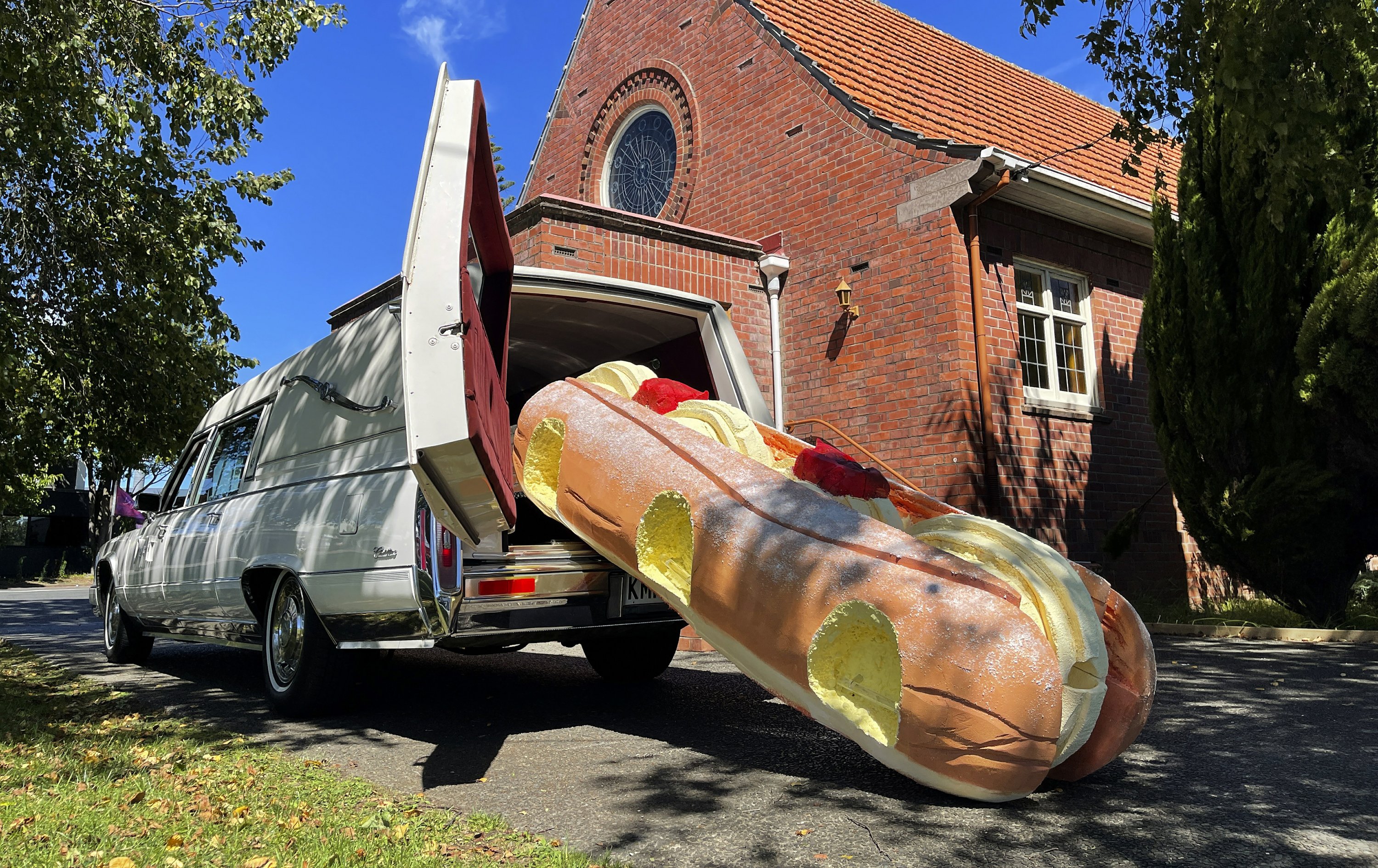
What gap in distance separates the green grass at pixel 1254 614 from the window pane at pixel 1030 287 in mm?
3404

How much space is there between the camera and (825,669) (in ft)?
12.5

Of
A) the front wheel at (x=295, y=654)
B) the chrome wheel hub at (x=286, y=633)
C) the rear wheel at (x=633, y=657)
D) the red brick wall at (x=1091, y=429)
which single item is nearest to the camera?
the front wheel at (x=295, y=654)

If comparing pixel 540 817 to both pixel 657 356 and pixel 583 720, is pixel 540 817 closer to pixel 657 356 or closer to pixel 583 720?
pixel 583 720

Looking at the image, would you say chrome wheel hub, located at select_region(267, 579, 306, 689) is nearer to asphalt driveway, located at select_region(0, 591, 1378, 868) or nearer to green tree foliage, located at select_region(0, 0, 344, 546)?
A: asphalt driveway, located at select_region(0, 591, 1378, 868)

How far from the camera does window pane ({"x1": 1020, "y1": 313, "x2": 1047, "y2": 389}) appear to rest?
33.9ft

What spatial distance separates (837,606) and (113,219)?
32.9ft

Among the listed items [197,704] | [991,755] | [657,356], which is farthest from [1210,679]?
[197,704]

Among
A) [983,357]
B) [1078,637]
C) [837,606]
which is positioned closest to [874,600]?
[837,606]

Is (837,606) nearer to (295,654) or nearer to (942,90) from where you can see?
(295,654)

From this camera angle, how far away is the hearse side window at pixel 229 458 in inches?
254

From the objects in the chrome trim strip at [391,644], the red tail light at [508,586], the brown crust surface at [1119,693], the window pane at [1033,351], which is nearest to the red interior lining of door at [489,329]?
the red tail light at [508,586]

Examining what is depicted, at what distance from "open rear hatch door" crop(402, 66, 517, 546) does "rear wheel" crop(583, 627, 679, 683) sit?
8.74 ft

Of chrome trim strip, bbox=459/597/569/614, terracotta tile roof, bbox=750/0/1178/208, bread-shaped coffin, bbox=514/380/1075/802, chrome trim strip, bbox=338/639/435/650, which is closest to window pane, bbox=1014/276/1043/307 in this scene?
terracotta tile roof, bbox=750/0/1178/208

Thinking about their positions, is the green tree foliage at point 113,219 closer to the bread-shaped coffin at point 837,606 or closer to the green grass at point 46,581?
the bread-shaped coffin at point 837,606
